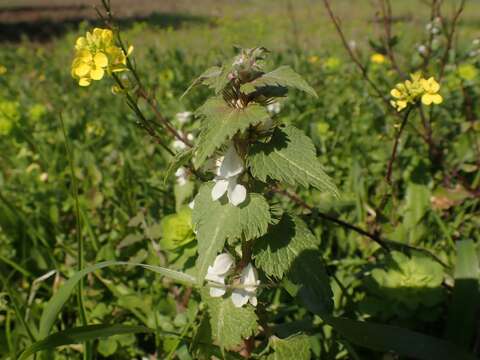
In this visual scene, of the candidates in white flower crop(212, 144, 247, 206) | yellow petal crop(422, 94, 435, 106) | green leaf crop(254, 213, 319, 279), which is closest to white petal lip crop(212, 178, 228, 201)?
white flower crop(212, 144, 247, 206)

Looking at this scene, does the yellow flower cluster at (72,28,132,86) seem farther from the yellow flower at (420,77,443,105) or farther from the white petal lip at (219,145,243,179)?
the yellow flower at (420,77,443,105)

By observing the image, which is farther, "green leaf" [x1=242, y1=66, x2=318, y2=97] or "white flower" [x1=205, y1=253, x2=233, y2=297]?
"white flower" [x1=205, y1=253, x2=233, y2=297]

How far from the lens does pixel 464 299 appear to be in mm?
1074

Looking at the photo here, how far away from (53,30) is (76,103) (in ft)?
26.3

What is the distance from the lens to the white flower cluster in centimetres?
80

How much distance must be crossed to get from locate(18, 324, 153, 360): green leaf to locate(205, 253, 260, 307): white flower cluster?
0.19m

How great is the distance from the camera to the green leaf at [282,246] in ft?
2.39

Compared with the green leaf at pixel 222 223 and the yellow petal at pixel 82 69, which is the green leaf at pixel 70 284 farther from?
the yellow petal at pixel 82 69

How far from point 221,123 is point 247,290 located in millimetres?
332

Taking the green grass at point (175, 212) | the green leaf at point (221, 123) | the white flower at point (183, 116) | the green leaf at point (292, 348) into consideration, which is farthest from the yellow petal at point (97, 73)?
the green leaf at point (292, 348)

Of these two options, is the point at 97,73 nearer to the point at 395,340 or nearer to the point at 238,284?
the point at 238,284

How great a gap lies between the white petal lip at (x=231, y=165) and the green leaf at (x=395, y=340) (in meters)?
0.35

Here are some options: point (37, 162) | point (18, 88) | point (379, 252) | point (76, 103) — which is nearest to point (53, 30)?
point (18, 88)

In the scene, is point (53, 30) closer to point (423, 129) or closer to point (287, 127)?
point (423, 129)
